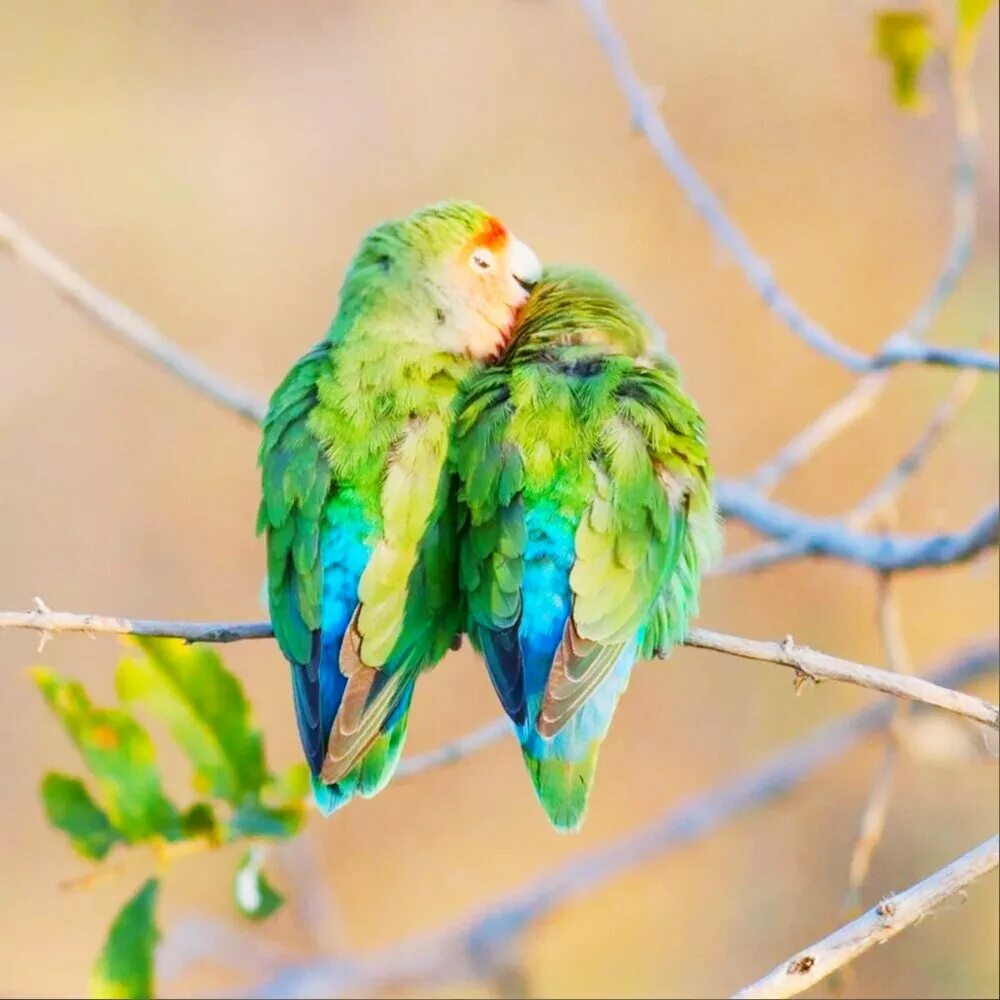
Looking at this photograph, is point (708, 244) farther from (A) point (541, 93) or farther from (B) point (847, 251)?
(A) point (541, 93)

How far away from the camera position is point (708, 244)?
17.3 ft

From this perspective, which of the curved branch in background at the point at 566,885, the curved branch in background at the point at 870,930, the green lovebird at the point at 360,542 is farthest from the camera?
the curved branch in background at the point at 566,885

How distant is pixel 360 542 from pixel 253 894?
25.4 inches

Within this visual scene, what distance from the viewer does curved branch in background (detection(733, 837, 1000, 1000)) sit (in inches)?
70.5

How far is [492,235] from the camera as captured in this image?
2918 mm

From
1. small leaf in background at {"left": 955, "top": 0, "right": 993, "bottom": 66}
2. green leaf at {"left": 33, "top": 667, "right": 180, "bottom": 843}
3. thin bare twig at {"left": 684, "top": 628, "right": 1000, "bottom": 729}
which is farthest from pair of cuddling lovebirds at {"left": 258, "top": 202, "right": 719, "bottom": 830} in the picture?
small leaf in background at {"left": 955, "top": 0, "right": 993, "bottom": 66}

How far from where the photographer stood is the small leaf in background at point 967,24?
2.65m

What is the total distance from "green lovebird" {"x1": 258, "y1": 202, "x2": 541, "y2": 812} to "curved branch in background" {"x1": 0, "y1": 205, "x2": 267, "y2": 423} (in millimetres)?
370

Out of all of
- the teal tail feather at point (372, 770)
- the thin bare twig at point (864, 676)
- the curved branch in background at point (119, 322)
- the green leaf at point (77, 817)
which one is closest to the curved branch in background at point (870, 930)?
the thin bare twig at point (864, 676)

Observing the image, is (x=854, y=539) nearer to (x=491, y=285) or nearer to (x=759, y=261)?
(x=759, y=261)

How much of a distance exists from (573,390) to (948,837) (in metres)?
2.63

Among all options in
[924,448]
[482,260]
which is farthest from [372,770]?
[924,448]

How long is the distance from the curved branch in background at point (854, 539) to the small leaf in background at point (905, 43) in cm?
81

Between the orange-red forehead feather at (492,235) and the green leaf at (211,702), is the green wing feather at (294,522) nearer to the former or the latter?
the green leaf at (211,702)
